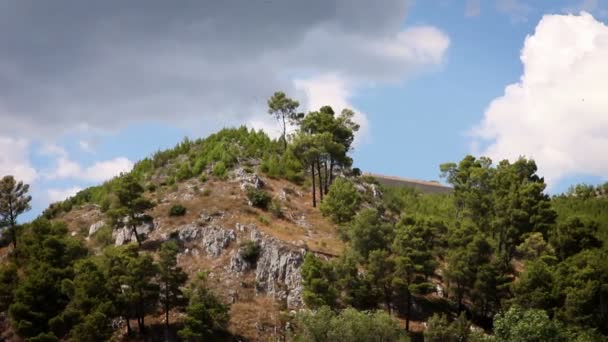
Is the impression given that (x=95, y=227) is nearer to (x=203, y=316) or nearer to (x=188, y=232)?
(x=188, y=232)

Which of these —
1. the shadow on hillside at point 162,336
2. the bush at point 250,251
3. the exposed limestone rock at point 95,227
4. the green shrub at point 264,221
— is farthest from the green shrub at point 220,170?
the shadow on hillside at point 162,336

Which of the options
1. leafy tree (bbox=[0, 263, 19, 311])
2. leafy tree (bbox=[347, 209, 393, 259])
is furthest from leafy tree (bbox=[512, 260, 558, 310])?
leafy tree (bbox=[0, 263, 19, 311])

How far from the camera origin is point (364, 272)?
187 feet

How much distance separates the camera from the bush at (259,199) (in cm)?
6794

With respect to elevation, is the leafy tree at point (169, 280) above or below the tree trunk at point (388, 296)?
above

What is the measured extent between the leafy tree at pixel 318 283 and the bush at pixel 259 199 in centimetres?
1486

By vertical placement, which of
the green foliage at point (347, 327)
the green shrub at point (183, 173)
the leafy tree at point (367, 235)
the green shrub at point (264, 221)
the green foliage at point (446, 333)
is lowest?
the green foliage at point (446, 333)

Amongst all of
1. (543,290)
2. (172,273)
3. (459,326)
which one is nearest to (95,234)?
(172,273)

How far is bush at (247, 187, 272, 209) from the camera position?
67938 mm

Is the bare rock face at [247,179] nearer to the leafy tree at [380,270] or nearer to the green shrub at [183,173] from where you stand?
the green shrub at [183,173]

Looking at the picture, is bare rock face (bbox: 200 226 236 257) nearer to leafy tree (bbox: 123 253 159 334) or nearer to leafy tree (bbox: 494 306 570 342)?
leafy tree (bbox: 123 253 159 334)

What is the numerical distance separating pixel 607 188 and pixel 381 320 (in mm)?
62136

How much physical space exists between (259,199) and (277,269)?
427 inches

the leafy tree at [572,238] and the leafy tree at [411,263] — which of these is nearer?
the leafy tree at [411,263]
